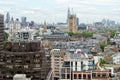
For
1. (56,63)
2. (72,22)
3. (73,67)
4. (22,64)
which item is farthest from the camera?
(72,22)

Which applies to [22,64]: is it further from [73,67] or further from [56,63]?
[56,63]

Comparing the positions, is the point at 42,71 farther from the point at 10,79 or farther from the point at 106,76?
the point at 106,76

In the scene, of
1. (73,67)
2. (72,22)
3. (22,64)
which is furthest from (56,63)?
(72,22)

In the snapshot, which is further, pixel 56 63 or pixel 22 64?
pixel 56 63

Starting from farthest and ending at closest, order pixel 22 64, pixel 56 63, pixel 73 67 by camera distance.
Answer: pixel 56 63, pixel 73 67, pixel 22 64

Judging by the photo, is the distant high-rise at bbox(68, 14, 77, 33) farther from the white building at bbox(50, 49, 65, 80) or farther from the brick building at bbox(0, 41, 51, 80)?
the brick building at bbox(0, 41, 51, 80)

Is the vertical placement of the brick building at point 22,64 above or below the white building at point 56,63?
above

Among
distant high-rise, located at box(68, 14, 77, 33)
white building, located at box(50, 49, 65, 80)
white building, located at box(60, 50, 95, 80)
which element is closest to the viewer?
white building, located at box(60, 50, 95, 80)

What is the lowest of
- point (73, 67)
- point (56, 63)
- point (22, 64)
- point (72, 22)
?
point (72, 22)

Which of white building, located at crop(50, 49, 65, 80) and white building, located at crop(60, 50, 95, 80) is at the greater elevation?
A: white building, located at crop(60, 50, 95, 80)

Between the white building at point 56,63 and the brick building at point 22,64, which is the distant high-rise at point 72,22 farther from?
the brick building at point 22,64

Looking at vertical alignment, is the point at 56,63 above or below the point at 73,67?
below

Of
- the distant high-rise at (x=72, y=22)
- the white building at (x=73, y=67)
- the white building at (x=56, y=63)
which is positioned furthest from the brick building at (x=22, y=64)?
the distant high-rise at (x=72, y=22)

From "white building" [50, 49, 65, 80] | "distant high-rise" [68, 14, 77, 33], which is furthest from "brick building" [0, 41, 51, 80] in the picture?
"distant high-rise" [68, 14, 77, 33]
